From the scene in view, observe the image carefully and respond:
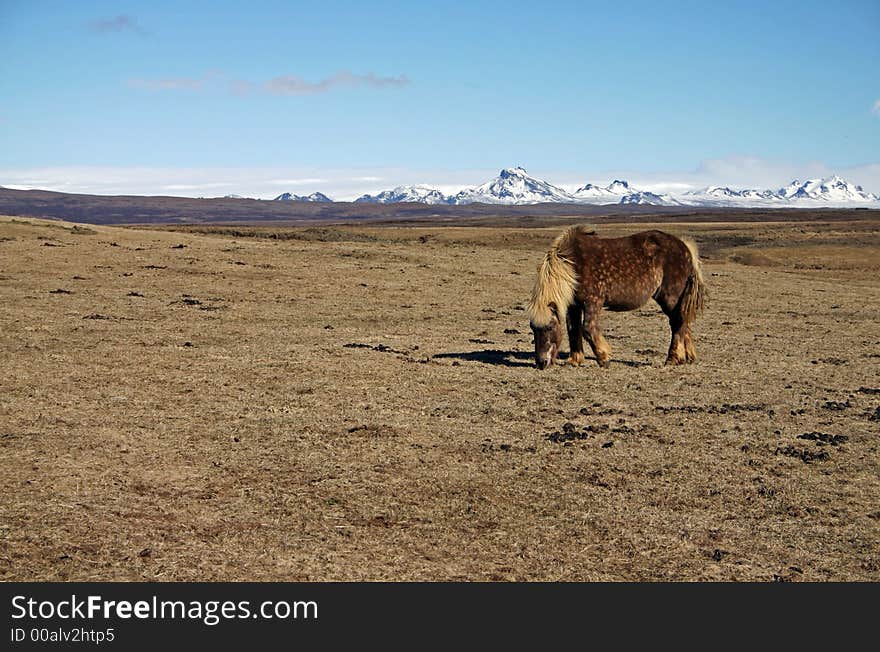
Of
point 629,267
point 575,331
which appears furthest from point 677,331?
point 575,331

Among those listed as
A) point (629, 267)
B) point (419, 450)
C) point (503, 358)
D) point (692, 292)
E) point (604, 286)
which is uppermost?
point (629, 267)

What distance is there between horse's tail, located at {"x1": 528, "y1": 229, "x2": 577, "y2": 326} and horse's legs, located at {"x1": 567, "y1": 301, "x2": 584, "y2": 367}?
332 mm

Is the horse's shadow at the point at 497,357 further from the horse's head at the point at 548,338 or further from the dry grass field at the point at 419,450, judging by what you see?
the horse's head at the point at 548,338

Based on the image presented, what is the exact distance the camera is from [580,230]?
15.3 meters

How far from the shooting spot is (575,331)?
1501 centimetres

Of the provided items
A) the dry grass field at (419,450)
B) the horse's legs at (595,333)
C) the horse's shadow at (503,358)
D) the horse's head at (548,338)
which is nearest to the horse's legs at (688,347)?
the dry grass field at (419,450)

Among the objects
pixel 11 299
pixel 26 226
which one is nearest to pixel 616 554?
pixel 11 299

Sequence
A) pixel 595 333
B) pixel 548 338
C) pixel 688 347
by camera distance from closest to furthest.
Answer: pixel 548 338 → pixel 595 333 → pixel 688 347

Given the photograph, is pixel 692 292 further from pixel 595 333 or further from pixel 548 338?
pixel 548 338

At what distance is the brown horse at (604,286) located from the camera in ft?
47.1

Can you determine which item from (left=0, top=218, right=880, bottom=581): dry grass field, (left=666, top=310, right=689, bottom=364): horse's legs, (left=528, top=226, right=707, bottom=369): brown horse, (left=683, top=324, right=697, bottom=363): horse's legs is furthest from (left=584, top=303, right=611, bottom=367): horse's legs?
(left=683, top=324, right=697, bottom=363): horse's legs

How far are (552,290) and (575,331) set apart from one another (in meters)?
1.08

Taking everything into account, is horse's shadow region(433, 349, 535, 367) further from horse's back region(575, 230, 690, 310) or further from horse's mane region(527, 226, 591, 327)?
horse's back region(575, 230, 690, 310)

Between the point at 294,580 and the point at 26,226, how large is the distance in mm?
34273
